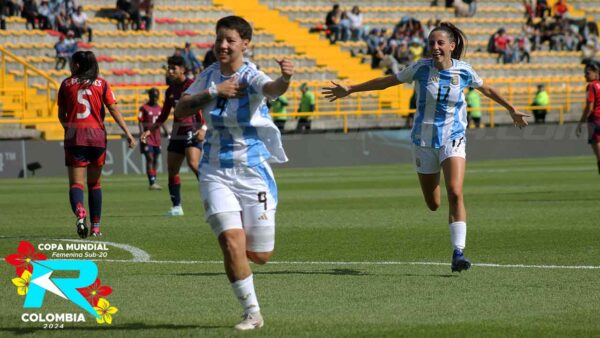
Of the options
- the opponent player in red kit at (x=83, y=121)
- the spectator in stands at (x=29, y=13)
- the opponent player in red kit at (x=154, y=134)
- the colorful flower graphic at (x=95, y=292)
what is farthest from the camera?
the spectator in stands at (x=29, y=13)

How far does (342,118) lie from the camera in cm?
3916

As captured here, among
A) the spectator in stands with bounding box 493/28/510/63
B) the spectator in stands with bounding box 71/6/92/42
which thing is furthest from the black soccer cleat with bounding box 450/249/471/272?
the spectator in stands with bounding box 493/28/510/63

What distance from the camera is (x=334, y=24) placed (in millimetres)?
43656

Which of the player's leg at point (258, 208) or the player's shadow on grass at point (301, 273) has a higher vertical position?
the player's leg at point (258, 208)

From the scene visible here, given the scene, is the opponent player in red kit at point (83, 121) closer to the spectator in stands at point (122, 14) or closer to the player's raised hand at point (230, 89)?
the player's raised hand at point (230, 89)

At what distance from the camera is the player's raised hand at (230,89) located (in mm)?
7406

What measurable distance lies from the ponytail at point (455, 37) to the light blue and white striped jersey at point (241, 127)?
3.48 m

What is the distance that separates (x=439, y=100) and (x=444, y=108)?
0.28ft

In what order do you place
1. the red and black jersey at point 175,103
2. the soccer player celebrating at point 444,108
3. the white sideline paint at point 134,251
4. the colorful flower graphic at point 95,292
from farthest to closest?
the red and black jersey at point 175,103 < the white sideline paint at point 134,251 < the soccer player celebrating at point 444,108 < the colorful flower graphic at point 95,292

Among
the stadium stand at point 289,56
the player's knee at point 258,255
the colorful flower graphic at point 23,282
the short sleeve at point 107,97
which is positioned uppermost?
the short sleeve at point 107,97

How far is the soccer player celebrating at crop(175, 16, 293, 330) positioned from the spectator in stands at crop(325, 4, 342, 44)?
36.0 meters

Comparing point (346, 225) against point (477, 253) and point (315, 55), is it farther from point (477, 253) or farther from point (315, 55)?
point (315, 55)

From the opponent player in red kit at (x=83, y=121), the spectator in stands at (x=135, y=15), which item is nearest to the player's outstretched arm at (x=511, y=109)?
the opponent player in red kit at (x=83, y=121)

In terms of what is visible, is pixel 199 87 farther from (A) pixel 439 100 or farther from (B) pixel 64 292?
(A) pixel 439 100
